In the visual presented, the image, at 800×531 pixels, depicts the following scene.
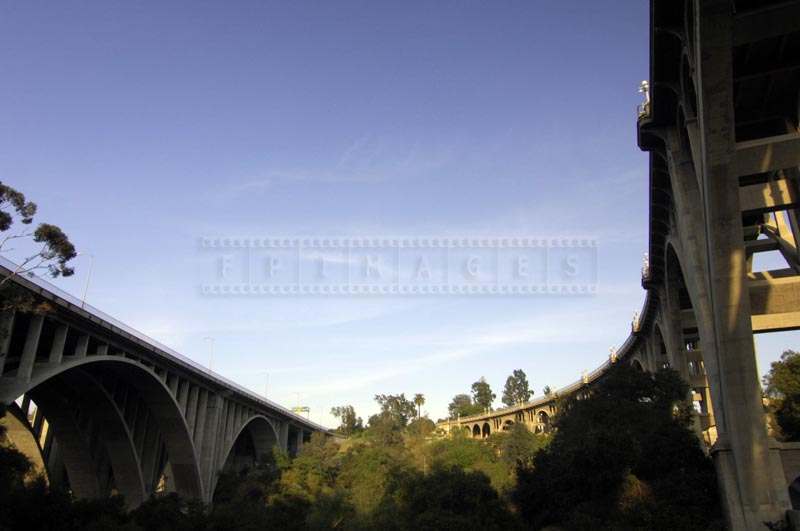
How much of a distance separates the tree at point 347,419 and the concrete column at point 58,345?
329ft

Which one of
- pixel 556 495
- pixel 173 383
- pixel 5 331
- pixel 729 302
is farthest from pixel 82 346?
pixel 729 302

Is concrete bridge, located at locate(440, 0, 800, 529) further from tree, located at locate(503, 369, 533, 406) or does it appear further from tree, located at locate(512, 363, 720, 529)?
tree, located at locate(503, 369, 533, 406)

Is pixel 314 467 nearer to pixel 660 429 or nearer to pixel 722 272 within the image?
pixel 660 429

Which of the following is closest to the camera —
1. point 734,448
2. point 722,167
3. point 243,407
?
point 722,167

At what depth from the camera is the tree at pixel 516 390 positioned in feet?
484

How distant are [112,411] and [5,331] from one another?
18881 millimetres

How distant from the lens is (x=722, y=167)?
18.2 m

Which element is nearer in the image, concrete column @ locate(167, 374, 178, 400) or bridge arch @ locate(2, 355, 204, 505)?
bridge arch @ locate(2, 355, 204, 505)

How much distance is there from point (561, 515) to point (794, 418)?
2312 centimetres

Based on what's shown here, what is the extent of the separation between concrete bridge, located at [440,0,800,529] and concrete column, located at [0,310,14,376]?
98.3 ft

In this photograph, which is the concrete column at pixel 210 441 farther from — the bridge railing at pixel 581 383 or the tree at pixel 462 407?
the tree at pixel 462 407

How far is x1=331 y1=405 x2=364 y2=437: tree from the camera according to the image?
12706 centimetres

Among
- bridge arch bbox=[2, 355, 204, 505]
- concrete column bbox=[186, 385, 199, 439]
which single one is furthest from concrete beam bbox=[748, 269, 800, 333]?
concrete column bbox=[186, 385, 199, 439]

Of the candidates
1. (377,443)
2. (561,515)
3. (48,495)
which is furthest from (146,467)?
(561,515)
